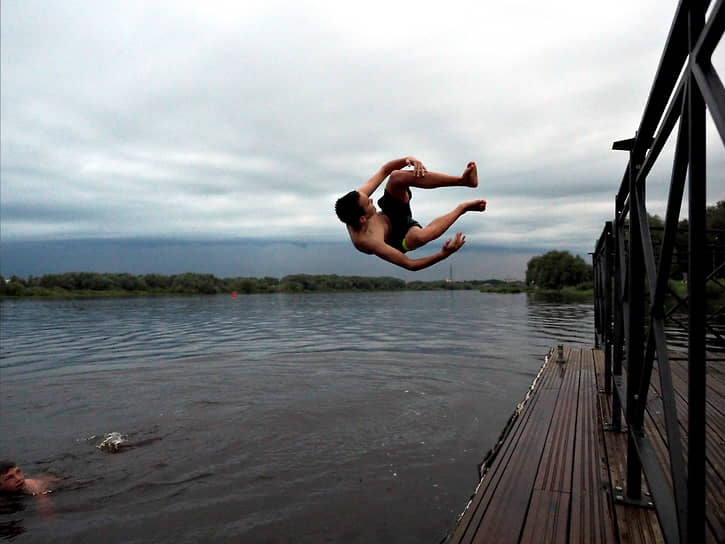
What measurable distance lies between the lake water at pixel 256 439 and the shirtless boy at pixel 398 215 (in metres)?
4.57

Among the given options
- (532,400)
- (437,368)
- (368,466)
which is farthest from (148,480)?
(437,368)

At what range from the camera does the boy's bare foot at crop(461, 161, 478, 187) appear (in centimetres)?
385

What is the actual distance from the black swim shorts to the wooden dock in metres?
2.49

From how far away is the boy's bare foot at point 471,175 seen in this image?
151 inches

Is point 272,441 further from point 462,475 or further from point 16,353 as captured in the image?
point 16,353

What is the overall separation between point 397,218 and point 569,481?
3.62 meters

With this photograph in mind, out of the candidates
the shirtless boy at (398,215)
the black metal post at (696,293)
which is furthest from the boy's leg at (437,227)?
the black metal post at (696,293)

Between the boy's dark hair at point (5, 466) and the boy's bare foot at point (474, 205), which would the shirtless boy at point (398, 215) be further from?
the boy's dark hair at point (5, 466)

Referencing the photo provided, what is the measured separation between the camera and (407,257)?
12.4 feet

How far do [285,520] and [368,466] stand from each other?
7.22 ft

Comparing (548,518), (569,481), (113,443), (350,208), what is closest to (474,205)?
(350,208)

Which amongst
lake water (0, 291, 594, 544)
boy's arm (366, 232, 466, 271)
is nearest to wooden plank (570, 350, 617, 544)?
lake water (0, 291, 594, 544)

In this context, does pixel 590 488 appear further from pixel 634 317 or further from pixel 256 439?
pixel 256 439

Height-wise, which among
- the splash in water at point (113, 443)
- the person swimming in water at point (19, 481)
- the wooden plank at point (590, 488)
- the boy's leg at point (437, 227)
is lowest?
the splash in water at point (113, 443)
